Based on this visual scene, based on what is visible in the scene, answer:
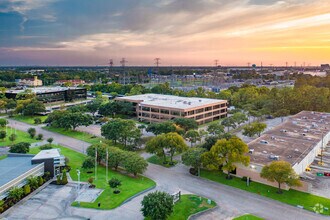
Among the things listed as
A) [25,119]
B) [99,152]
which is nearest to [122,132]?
[99,152]

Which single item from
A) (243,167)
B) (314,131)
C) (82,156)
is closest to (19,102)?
(82,156)

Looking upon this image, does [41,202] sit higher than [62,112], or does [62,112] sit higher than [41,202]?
[62,112]

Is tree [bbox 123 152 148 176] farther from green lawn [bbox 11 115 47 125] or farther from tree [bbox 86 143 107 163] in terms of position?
green lawn [bbox 11 115 47 125]

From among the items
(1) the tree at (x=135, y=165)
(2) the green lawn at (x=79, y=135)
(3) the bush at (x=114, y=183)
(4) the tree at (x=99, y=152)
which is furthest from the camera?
(2) the green lawn at (x=79, y=135)

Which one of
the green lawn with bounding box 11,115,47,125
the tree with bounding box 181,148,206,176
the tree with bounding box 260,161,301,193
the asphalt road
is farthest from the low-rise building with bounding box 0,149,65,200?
the green lawn with bounding box 11,115,47,125

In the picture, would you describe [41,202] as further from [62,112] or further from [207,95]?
[207,95]

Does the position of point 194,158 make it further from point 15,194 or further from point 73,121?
point 73,121

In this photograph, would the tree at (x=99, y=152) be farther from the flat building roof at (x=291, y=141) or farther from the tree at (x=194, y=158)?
the flat building roof at (x=291, y=141)

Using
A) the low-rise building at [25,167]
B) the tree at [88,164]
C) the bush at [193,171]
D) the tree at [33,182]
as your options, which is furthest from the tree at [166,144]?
the tree at [33,182]
